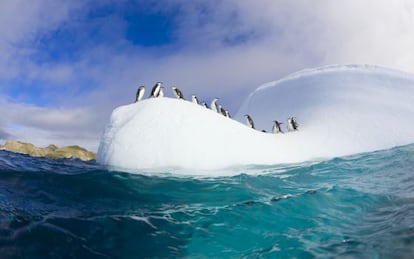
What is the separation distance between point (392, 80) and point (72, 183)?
1088cm

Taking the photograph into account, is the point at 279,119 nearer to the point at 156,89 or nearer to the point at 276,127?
the point at 276,127

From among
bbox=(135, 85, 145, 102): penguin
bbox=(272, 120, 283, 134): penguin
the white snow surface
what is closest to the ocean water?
the white snow surface

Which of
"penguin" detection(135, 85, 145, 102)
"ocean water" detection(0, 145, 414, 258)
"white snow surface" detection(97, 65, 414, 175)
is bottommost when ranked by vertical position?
"ocean water" detection(0, 145, 414, 258)

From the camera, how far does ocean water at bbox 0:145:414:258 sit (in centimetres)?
530

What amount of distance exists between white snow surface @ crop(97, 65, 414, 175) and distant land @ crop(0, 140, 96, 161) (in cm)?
2248

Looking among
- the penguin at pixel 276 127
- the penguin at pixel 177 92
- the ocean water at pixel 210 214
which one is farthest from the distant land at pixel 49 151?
the ocean water at pixel 210 214

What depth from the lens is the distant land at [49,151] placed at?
33.0 meters

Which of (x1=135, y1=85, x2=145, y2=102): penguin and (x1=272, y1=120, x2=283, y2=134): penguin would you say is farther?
(x1=135, y1=85, x2=145, y2=102): penguin

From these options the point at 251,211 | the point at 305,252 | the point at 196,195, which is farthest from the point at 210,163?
the point at 305,252

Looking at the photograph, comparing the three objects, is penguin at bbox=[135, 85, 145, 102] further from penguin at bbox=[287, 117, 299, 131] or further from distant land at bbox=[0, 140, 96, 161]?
distant land at bbox=[0, 140, 96, 161]

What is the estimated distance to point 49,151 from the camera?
36.5 metres

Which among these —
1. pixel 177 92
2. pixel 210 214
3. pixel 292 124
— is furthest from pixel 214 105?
pixel 210 214

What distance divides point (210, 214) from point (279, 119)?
950cm

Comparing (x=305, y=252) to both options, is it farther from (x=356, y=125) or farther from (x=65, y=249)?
(x=356, y=125)
